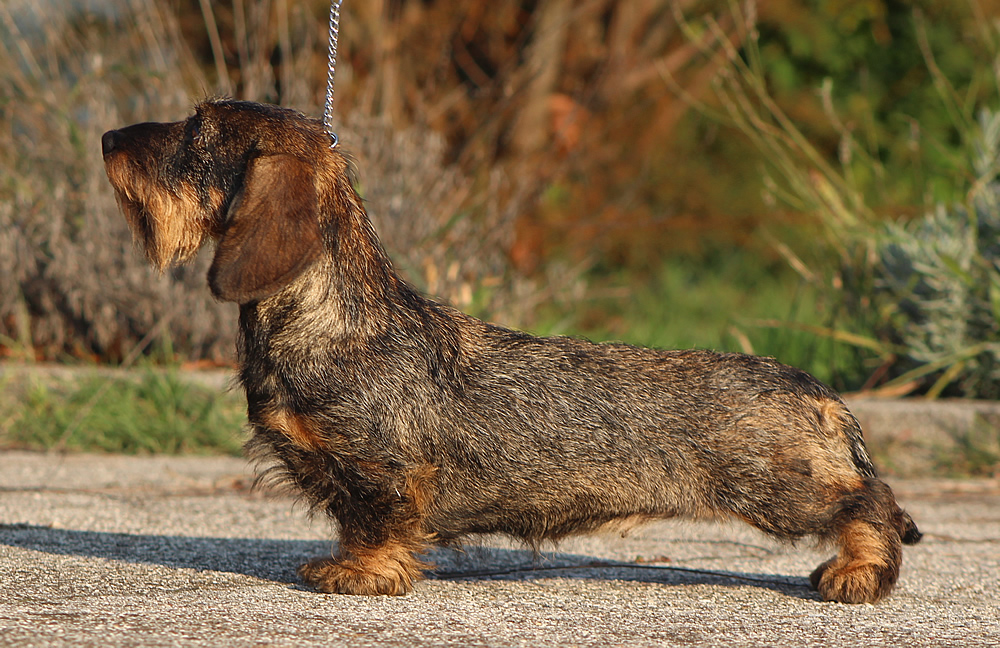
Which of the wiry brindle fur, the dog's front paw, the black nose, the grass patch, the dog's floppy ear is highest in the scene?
the black nose

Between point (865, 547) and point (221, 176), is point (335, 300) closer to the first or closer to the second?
point (221, 176)

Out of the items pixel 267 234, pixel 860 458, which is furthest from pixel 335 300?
pixel 860 458

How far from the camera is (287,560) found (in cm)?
394

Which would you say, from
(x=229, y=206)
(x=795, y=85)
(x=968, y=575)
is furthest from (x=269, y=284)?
(x=795, y=85)

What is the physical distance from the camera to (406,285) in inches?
146

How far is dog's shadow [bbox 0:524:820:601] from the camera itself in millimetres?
3775

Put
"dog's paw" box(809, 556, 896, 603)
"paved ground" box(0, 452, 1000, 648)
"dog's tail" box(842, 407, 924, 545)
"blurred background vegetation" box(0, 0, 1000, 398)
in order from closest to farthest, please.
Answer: "paved ground" box(0, 452, 1000, 648) → "dog's paw" box(809, 556, 896, 603) → "dog's tail" box(842, 407, 924, 545) → "blurred background vegetation" box(0, 0, 1000, 398)

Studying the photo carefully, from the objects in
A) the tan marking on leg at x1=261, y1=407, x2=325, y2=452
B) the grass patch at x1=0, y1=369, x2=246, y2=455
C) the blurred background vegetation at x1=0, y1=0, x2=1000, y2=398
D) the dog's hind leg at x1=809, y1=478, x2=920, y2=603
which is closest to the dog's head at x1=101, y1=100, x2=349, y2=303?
the tan marking on leg at x1=261, y1=407, x2=325, y2=452

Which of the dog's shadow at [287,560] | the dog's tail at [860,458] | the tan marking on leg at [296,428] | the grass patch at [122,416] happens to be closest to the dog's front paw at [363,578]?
the dog's shadow at [287,560]

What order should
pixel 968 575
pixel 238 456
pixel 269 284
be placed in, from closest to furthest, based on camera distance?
pixel 269 284 < pixel 968 575 < pixel 238 456

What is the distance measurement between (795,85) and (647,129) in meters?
1.98

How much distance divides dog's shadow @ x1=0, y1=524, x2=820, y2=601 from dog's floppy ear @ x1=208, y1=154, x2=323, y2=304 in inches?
39.8

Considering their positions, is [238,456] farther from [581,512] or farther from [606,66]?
[606,66]

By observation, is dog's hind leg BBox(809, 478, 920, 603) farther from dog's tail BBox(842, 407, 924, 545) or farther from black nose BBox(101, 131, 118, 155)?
black nose BBox(101, 131, 118, 155)
